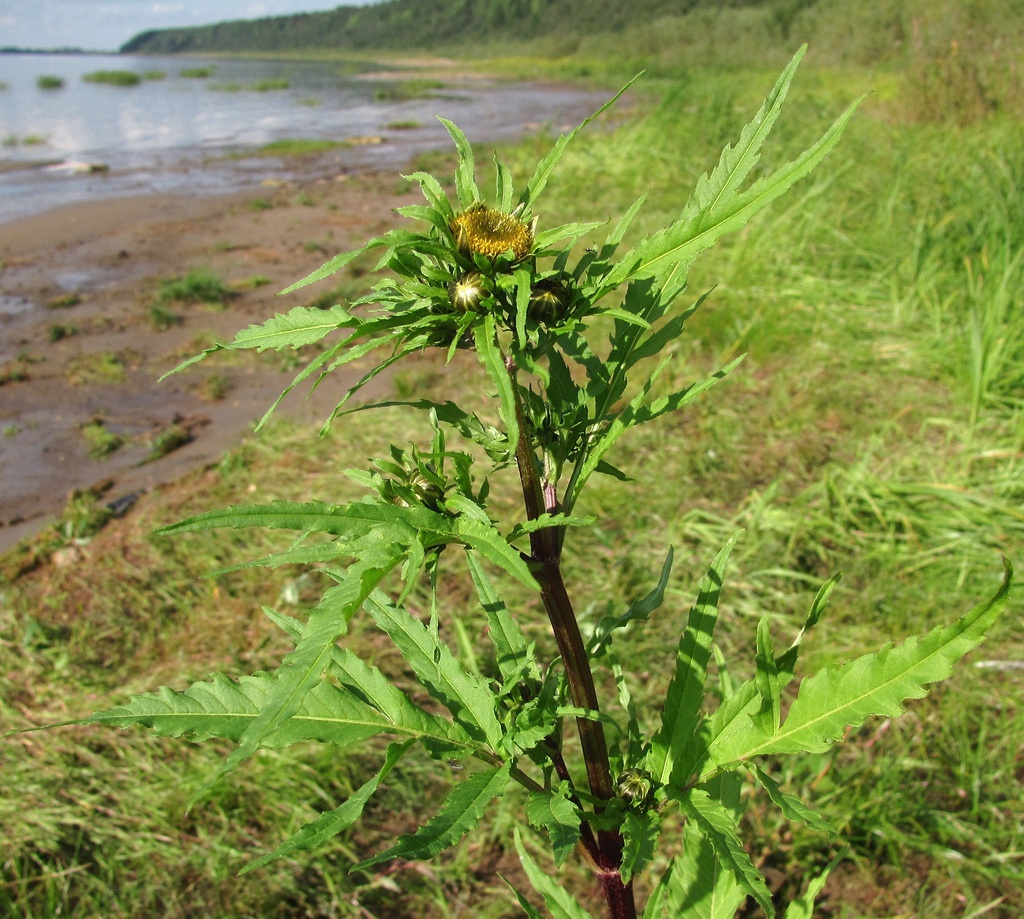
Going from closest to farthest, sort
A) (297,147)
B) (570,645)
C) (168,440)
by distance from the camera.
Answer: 1. (570,645)
2. (168,440)
3. (297,147)

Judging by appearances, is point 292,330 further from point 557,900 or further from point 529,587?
point 557,900

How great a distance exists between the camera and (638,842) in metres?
0.78

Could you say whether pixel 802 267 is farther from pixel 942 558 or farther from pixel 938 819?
pixel 938 819

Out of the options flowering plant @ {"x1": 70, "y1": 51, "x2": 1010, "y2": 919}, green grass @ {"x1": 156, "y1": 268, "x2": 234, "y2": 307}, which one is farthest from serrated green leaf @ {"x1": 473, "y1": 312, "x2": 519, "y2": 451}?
green grass @ {"x1": 156, "y1": 268, "x2": 234, "y2": 307}

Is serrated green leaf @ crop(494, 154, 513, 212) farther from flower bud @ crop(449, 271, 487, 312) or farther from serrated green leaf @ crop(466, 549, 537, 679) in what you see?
serrated green leaf @ crop(466, 549, 537, 679)

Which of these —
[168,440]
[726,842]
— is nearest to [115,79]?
[168,440]

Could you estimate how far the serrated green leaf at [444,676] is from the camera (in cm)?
89

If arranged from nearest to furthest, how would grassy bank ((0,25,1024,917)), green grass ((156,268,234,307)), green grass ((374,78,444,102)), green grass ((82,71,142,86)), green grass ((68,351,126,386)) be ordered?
grassy bank ((0,25,1024,917)) < green grass ((68,351,126,386)) < green grass ((156,268,234,307)) < green grass ((374,78,444,102)) < green grass ((82,71,142,86))

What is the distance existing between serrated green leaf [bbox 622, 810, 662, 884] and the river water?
11200mm

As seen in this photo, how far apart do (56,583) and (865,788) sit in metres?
2.83

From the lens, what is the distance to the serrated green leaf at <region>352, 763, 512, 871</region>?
→ 685 mm

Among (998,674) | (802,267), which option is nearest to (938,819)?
(998,674)

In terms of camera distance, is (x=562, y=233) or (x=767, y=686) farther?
(x=767, y=686)

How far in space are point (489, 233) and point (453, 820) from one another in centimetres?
53
